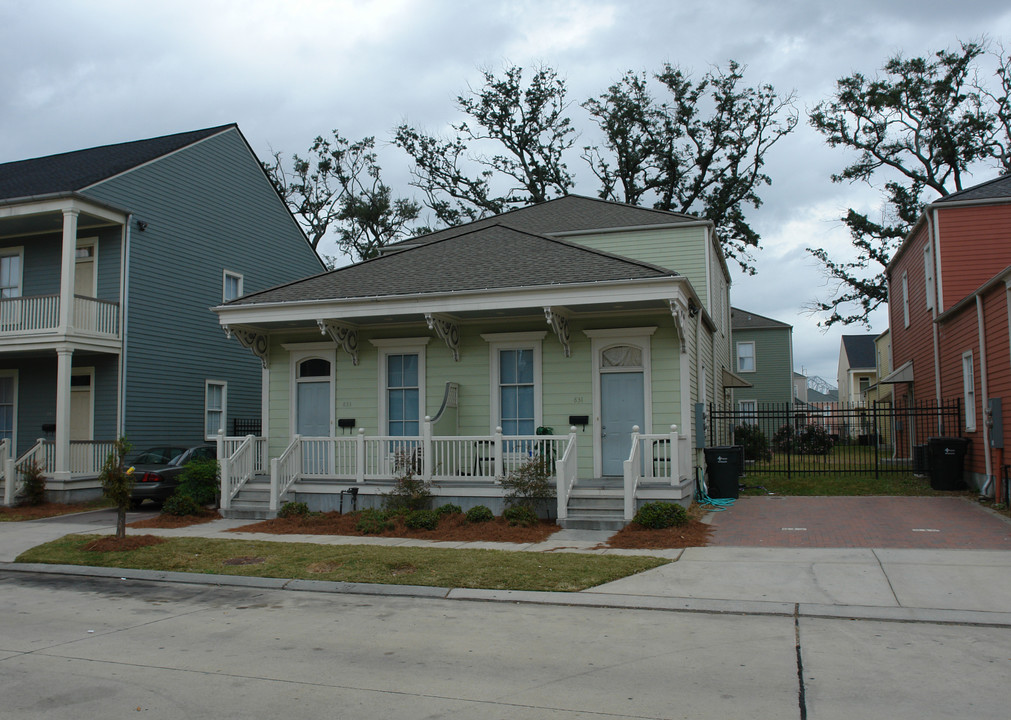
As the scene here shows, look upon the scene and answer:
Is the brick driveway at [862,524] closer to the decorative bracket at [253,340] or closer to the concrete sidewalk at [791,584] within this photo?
the concrete sidewalk at [791,584]

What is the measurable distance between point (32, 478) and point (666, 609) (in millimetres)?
15432

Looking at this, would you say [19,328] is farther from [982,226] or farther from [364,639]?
[982,226]

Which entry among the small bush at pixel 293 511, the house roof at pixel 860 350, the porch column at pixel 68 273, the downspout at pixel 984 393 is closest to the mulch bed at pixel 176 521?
the small bush at pixel 293 511

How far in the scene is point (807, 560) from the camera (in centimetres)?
972

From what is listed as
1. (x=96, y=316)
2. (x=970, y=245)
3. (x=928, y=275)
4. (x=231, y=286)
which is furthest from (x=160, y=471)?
(x=970, y=245)

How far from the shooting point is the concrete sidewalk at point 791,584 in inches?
298

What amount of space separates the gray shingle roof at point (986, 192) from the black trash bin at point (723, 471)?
8.54 metres

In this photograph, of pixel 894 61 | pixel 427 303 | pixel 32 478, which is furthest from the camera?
pixel 894 61

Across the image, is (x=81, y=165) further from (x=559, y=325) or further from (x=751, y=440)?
(x=751, y=440)

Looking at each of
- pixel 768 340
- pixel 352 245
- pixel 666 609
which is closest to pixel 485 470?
pixel 666 609

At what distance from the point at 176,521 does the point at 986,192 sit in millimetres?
18756

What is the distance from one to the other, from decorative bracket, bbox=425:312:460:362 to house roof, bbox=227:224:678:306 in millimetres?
533

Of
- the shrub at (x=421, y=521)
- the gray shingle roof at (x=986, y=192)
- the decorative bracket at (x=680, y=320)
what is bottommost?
the shrub at (x=421, y=521)

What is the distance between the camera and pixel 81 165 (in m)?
22.4
